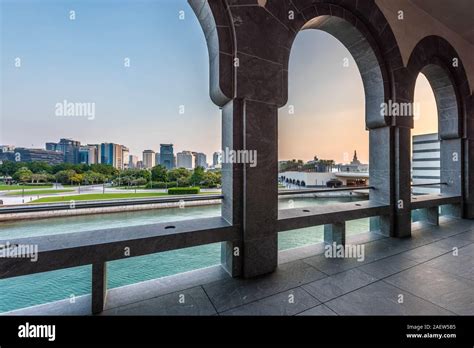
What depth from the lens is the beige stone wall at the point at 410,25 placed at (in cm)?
420

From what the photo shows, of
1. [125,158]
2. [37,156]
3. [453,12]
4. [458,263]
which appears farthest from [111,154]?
[453,12]

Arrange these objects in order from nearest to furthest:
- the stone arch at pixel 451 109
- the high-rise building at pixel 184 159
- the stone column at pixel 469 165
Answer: the stone arch at pixel 451 109 < the stone column at pixel 469 165 < the high-rise building at pixel 184 159

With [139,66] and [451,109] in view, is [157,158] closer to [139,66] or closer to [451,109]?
[139,66]

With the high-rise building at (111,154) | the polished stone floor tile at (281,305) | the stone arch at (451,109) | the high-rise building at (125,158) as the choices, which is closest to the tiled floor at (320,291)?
the polished stone floor tile at (281,305)

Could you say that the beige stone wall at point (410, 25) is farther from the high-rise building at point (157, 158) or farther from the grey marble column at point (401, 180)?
the high-rise building at point (157, 158)

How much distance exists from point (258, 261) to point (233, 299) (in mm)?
641

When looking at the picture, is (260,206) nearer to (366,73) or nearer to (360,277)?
(360,277)

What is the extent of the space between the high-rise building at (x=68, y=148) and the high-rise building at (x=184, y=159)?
11.2 feet

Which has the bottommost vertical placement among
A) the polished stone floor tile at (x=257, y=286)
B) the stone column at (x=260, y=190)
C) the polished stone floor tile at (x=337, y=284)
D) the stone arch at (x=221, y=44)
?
the polished stone floor tile at (x=257, y=286)

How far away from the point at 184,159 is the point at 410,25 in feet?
27.2

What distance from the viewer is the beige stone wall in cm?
420

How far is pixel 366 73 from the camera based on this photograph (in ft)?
14.0

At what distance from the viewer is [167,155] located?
8.49 m

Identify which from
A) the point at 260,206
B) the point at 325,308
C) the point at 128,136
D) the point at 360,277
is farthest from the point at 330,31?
the point at 128,136
